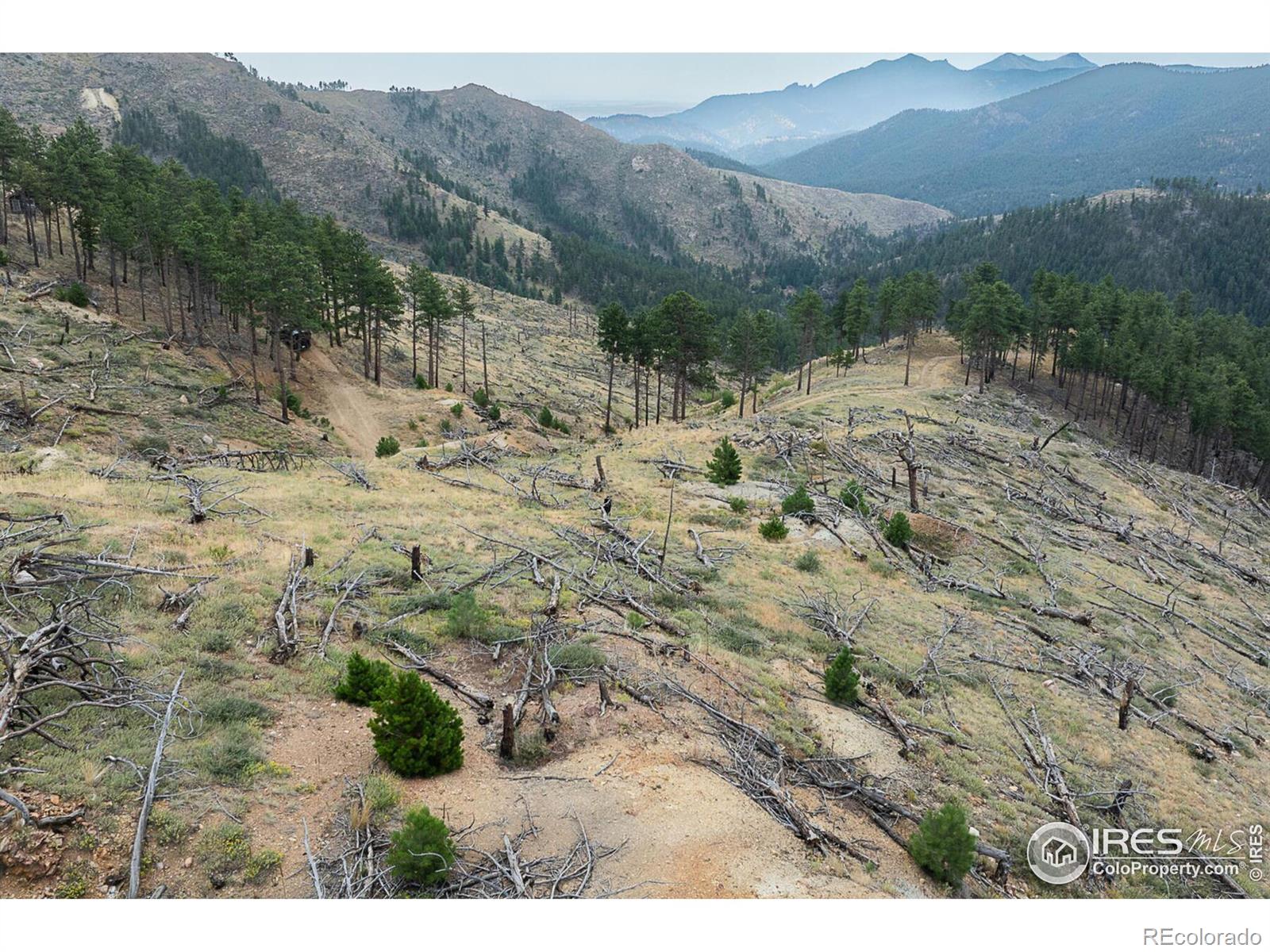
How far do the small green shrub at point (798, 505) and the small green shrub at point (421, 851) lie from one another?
2093 centimetres

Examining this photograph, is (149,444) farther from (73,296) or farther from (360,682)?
(360,682)

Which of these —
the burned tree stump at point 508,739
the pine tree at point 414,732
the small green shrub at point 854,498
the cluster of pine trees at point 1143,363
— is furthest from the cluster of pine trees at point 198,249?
the cluster of pine trees at point 1143,363

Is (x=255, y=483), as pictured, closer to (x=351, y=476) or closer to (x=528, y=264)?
(x=351, y=476)

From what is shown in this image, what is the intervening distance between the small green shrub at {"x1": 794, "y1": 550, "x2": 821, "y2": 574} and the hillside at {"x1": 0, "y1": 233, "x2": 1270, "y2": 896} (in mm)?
102

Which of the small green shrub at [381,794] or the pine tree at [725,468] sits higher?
the small green shrub at [381,794]

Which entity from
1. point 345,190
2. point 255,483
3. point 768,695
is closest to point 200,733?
point 768,695

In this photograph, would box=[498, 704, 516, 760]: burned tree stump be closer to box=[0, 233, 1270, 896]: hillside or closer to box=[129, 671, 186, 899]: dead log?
box=[0, 233, 1270, 896]: hillside

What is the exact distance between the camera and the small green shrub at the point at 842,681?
1354 centimetres

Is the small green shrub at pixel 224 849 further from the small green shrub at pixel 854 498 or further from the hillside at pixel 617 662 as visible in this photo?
the small green shrub at pixel 854 498

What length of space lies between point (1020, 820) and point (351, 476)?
26247 mm

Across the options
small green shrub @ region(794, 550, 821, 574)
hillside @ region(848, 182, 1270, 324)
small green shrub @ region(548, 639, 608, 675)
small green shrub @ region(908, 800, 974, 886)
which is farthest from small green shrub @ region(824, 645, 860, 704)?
hillside @ region(848, 182, 1270, 324)

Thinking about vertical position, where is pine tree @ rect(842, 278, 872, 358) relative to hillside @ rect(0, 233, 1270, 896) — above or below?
above

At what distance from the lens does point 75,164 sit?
49.3 m

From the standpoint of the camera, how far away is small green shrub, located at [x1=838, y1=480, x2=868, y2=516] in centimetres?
2733
